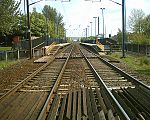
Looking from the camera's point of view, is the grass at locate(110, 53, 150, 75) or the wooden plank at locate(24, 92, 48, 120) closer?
the wooden plank at locate(24, 92, 48, 120)

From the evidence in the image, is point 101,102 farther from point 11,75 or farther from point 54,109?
point 11,75

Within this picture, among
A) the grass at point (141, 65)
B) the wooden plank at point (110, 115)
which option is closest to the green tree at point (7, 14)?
the grass at point (141, 65)

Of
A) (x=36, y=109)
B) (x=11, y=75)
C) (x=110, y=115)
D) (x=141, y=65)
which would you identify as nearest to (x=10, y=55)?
(x=141, y=65)

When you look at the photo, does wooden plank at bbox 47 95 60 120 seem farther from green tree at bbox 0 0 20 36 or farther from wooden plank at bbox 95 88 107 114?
green tree at bbox 0 0 20 36

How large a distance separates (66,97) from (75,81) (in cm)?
468

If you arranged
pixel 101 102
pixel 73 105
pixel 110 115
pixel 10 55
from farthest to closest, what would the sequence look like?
pixel 10 55
pixel 101 102
pixel 73 105
pixel 110 115

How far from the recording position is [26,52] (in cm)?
3891

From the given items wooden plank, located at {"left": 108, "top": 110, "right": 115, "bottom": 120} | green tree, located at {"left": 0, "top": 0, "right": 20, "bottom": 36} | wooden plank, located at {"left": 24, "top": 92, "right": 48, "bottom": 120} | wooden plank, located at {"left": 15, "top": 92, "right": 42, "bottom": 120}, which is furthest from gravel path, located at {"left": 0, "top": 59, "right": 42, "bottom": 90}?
green tree, located at {"left": 0, "top": 0, "right": 20, "bottom": 36}

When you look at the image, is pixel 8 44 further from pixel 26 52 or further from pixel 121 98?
pixel 121 98

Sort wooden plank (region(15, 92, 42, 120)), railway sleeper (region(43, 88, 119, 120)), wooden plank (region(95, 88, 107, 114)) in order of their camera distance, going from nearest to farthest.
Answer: railway sleeper (region(43, 88, 119, 120)) → wooden plank (region(15, 92, 42, 120)) → wooden plank (region(95, 88, 107, 114))

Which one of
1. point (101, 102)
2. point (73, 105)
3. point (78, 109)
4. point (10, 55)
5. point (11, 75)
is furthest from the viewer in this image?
point (10, 55)

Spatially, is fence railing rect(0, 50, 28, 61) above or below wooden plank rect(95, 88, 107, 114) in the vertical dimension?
above

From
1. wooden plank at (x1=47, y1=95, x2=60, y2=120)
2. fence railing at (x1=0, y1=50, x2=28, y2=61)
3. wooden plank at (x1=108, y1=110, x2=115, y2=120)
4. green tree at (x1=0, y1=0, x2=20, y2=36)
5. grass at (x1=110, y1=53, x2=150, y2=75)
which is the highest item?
green tree at (x1=0, y1=0, x2=20, y2=36)

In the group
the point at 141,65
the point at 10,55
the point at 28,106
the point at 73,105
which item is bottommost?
the point at 141,65
